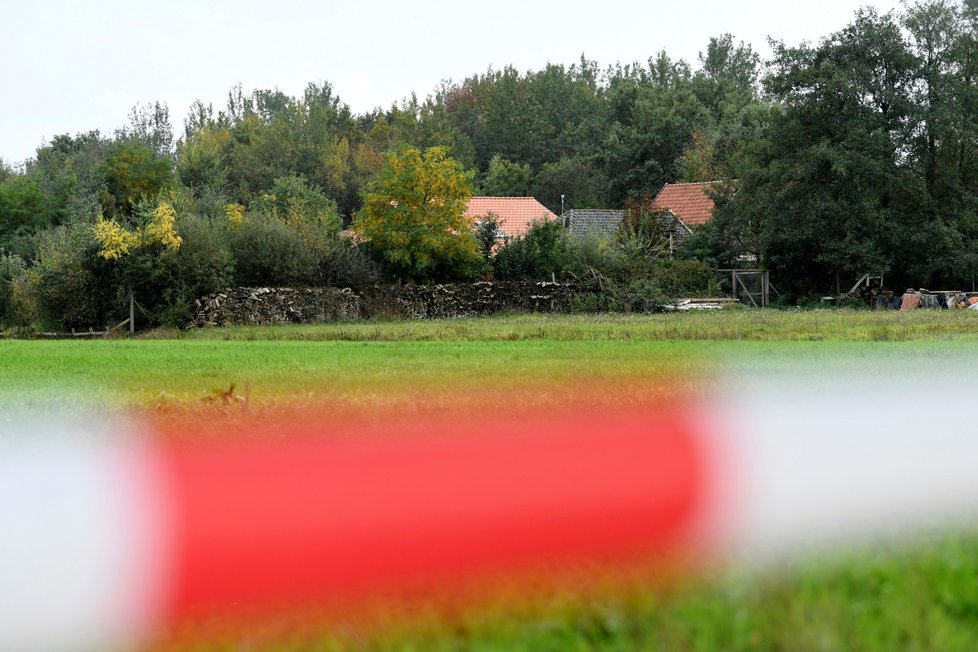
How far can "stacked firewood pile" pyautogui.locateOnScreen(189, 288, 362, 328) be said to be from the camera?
38281mm

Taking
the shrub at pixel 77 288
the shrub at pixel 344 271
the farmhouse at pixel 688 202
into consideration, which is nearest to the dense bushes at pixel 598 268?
the shrub at pixel 344 271

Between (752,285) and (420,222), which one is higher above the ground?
(420,222)

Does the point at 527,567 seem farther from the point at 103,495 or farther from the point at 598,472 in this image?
the point at 103,495

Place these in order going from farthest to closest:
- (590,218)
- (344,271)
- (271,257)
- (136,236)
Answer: (590,218), (344,271), (271,257), (136,236)

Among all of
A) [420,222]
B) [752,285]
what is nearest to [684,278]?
[752,285]

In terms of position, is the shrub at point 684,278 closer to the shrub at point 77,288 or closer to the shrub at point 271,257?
the shrub at point 271,257

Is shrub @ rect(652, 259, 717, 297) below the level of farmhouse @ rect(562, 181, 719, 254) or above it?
below

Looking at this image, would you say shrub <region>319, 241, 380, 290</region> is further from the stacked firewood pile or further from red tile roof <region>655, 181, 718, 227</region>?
red tile roof <region>655, 181, 718, 227</region>

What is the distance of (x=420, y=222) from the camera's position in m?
45.4

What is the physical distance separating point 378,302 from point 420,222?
13.3 feet

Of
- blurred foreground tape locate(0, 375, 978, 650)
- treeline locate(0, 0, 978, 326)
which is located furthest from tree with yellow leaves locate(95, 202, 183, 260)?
blurred foreground tape locate(0, 375, 978, 650)

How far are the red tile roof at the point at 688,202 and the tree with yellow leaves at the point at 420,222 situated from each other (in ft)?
83.5

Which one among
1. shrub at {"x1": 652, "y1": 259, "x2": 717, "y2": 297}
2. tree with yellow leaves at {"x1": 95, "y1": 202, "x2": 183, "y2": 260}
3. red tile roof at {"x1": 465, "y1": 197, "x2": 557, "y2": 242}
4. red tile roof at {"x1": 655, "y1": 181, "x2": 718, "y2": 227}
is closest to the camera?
tree with yellow leaves at {"x1": 95, "y1": 202, "x2": 183, "y2": 260}

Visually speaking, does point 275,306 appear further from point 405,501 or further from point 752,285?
point 405,501
